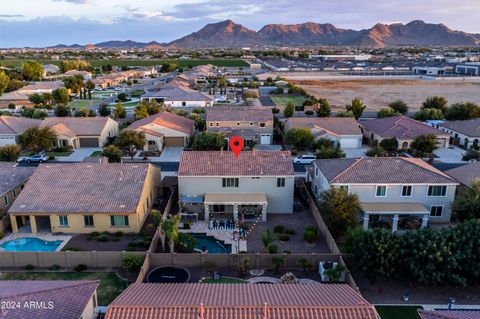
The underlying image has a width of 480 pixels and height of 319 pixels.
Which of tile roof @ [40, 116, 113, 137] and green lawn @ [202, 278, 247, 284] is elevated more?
tile roof @ [40, 116, 113, 137]

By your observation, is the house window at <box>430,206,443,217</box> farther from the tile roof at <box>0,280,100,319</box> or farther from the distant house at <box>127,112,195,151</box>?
the distant house at <box>127,112,195,151</box>

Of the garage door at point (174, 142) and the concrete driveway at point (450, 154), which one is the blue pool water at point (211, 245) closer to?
the garage door at point (174, 142)

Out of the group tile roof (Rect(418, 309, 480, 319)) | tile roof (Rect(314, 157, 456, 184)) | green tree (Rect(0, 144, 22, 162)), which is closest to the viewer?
tile roof (Rect(418, 309, 480, 319))

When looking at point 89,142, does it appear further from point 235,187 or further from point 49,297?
point 49,297

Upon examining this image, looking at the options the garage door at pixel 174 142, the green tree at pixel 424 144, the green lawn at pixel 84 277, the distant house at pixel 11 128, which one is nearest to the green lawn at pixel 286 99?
the garage door at pixel 174 142

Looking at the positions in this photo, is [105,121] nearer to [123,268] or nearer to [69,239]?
[69,239]

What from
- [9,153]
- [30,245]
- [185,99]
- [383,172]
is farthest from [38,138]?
[383,172]

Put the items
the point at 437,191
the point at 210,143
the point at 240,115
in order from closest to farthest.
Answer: the point at 437,191
the point at 210,143
the point at 240,115

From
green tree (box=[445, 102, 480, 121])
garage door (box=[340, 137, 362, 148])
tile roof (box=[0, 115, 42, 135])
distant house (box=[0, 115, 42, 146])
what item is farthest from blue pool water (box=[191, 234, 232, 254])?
green tree (box=[445, 102, 480, 121])
